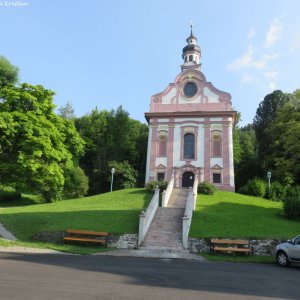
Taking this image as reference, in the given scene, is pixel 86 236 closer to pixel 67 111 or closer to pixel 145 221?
pixel 145 221

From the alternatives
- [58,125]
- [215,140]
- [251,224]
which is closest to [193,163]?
[215,140]

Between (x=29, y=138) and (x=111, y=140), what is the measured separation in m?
29.8

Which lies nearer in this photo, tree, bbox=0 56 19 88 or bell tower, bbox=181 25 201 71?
tree, bbox=0 56 19 88

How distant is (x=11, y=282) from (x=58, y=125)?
2303cm

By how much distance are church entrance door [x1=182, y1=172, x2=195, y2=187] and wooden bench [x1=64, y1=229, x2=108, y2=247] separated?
20.1 m

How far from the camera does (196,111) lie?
40.3m

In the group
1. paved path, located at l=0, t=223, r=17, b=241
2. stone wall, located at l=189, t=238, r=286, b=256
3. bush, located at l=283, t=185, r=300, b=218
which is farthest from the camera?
bush, located at l=283, t=185, r=300, b=218

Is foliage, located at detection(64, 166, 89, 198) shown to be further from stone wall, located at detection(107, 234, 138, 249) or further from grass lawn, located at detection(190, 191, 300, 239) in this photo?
stone wall, located at detection(107, 234, 138, 249)

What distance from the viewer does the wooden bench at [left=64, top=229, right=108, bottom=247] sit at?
62.7ft

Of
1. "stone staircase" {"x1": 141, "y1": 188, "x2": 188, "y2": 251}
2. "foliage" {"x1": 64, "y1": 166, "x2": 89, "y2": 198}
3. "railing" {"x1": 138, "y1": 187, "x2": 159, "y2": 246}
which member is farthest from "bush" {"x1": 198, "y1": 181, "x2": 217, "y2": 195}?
"foliage" {"x1": 64, "y1": 166, "x2": 89, "y2": 198}

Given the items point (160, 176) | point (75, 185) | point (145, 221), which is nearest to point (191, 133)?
point (160, 176)

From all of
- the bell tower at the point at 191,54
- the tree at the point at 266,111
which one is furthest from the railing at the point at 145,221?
the tree at the point at 266,111

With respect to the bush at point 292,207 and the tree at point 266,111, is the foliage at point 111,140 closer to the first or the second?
the tree at point 266,111

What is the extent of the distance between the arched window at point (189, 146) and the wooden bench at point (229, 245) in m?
21.9
